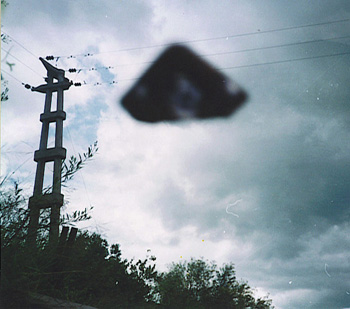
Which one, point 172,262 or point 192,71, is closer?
point 192,71

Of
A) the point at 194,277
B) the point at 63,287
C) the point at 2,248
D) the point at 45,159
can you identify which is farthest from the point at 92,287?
the point at 194,277

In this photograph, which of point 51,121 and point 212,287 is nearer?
point 51,121

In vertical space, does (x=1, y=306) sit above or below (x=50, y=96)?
below

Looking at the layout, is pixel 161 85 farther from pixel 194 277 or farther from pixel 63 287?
pixel 194 277

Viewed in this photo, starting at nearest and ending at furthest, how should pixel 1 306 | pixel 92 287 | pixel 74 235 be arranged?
pixel 1 306
pixel 74 235
pixel 92 287

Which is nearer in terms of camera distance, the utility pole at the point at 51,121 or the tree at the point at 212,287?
the utility pole at the point at 51,121

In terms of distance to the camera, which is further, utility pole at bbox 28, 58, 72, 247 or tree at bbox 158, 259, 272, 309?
tree at bbox 158, 259, 272, 309

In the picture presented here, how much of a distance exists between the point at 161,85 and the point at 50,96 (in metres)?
4.92

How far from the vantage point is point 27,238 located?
12.2 ft

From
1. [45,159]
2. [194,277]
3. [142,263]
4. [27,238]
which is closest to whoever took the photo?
[27,238]

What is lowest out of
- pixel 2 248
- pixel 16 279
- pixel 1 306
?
pixel 1 306

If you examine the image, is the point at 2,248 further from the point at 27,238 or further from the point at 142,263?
the point at 142,263

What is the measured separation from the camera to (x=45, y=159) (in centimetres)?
1362

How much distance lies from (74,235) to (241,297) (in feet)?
120
